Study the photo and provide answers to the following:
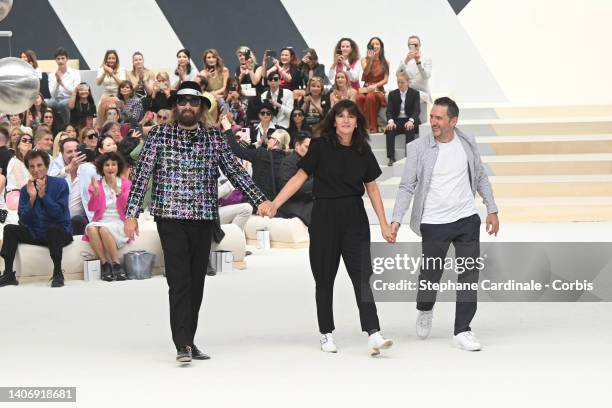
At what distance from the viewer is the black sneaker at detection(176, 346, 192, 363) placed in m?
6.29

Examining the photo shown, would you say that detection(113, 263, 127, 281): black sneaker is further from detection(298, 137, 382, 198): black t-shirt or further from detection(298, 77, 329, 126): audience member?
detection(298, 77, 329, 126): audience member

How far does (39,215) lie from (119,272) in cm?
74

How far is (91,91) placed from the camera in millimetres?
17203

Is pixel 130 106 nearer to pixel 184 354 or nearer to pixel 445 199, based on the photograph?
pixel 445 199

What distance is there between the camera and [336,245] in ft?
22.2

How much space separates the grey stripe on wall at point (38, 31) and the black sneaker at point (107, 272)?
936cm

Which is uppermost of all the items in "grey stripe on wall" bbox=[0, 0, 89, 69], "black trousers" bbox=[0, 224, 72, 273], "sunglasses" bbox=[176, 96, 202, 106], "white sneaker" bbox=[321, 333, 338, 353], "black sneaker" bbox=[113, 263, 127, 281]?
"grey stripe on wall" bbox=[0, 0, 89, 69]

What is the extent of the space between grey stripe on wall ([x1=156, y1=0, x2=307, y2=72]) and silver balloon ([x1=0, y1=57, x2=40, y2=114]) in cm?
1332

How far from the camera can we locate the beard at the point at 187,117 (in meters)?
6.47

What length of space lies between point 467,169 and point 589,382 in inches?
60.1

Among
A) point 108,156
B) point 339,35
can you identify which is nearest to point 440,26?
point 339,35

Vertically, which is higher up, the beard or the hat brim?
the hat brim

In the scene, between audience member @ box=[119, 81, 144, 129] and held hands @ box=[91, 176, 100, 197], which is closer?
held hands @ box=[91, 176, 100, 197]

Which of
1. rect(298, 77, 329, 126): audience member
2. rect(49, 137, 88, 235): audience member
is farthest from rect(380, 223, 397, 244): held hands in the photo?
rect(298, 77, 329, 126): audience member
